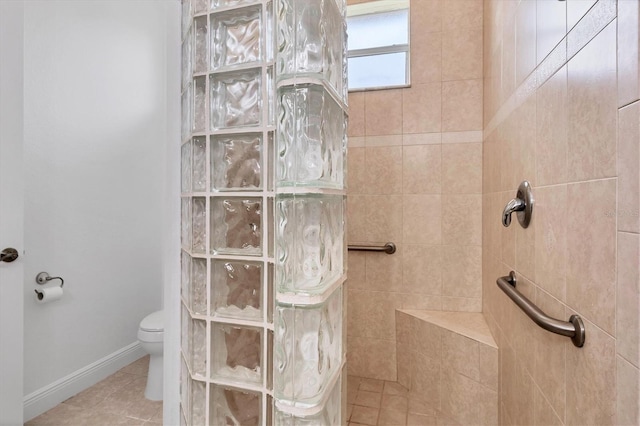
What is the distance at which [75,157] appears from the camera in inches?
74.2

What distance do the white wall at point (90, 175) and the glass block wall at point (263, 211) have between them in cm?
77

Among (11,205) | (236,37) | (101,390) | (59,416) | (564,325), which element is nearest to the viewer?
(564,325)

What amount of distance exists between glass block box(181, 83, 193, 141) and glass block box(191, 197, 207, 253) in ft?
0.72

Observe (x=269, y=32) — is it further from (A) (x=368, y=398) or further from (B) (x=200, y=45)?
(A) (x=368, y=398)

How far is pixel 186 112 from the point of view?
3.41 ft

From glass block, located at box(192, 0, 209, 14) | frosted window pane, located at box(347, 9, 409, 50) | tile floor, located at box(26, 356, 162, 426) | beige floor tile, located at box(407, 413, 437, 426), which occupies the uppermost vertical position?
frosted window pane, located at box(347, 9, 409, 50)

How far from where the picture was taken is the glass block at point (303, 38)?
2.21 ft

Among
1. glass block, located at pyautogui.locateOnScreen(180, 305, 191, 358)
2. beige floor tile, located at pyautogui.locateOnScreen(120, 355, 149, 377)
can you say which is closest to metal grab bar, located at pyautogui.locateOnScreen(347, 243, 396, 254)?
glass block, located at pyautogui.locateOnScreen(180, 305, 191, 358)

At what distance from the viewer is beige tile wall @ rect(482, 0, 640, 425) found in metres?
0.60

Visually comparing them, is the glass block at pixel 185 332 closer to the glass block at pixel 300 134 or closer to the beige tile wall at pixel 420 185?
the glass block at pixel 300 134

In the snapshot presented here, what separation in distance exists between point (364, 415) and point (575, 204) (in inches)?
58.2

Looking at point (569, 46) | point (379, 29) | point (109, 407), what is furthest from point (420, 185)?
point (109, 407)

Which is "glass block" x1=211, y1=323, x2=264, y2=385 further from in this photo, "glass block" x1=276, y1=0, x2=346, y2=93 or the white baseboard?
the white baseboard

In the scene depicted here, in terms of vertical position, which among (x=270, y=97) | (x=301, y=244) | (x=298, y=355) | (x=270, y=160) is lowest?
(x=298, y=355)
